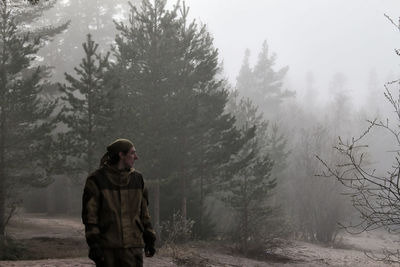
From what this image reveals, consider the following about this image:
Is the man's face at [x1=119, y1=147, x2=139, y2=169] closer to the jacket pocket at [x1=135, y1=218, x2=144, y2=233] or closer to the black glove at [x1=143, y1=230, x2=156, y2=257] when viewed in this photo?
the jacket pocket at [x1=135, y1=218, x2=144, y2=233]

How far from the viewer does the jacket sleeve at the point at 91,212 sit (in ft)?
16.0

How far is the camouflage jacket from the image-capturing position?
5.00 meters

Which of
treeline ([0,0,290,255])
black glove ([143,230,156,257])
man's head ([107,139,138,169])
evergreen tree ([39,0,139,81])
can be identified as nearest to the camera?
man's head ([107,139,138,169])

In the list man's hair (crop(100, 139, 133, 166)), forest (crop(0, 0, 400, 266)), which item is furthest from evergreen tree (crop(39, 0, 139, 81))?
man's hair (crop(100, 139, 133, 166))

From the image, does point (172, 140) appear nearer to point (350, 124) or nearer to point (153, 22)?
point (153, 22)

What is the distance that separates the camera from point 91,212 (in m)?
4.96

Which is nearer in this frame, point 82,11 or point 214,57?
point 214,57

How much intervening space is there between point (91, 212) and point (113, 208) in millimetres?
254

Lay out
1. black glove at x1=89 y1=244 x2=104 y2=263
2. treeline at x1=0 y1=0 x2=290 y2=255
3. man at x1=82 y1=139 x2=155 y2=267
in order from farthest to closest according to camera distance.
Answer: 1. treeline at x1=0 y1=0 x2=290 y2=255
2. man at x1=82 y1=139 x2=155 y2=267
3. black glove at x1=89 y1=244 x2=104 y2=263

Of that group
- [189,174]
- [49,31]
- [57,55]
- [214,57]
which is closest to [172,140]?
[189,174]

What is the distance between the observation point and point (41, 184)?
57.2 ft

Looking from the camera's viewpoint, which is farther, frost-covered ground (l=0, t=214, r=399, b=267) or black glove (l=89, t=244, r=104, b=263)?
frost-covered ground (l=0, t=214, r=399, b=267)

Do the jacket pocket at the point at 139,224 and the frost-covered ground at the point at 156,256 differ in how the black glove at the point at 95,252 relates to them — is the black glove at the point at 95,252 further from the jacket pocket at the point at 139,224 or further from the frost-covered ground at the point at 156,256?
the frost-covered ground at the point at 156,256

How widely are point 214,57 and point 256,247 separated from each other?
933 centimetres
